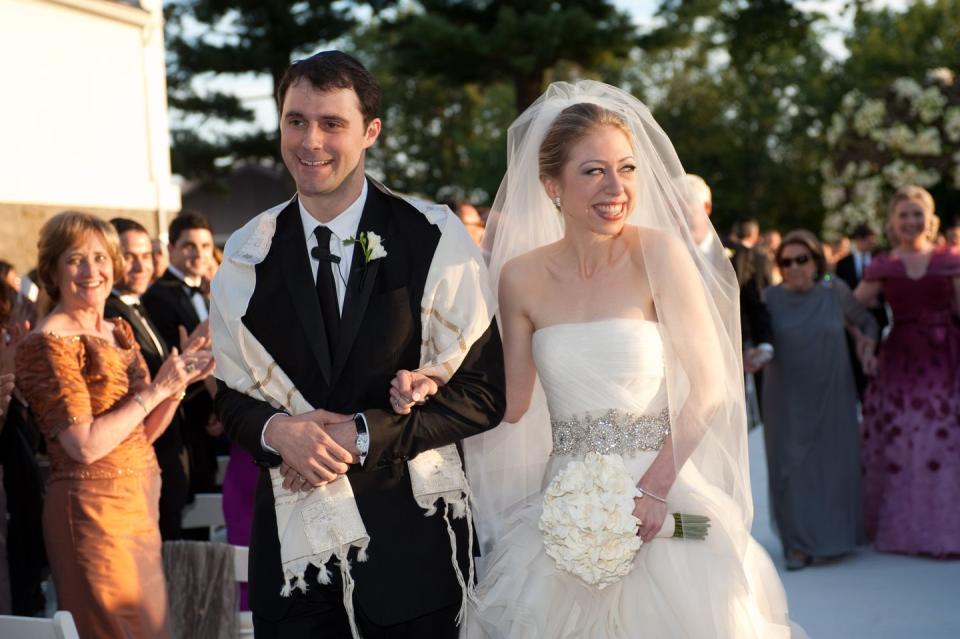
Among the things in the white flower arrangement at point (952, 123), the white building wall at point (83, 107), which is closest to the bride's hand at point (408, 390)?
the white building wall at point (83, 107)

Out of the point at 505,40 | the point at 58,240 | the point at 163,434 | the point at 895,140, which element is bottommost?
the point at 163,434

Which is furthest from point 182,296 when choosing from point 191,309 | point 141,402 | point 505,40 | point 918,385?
point 505,40

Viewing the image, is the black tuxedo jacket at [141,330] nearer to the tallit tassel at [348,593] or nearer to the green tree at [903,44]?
the tallit tassel at [348,593]

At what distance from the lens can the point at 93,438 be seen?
3.88 metres

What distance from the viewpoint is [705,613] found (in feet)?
10.1

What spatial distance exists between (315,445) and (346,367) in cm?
23

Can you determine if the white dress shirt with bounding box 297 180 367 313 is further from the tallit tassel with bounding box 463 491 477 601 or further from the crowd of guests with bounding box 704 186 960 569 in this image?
the crowd of guests with bounding box 704 186 960 569

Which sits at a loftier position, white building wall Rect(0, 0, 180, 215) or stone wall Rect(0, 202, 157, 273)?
white building wall Rect(0, 0, 180, 215)

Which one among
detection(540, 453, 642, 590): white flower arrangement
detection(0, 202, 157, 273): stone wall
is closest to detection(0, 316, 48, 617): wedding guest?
detection(540, 453, 642, 590): white flower arrangement

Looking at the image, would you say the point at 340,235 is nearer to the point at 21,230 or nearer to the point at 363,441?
the point at 363,441

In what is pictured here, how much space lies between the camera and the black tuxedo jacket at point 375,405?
8.92 feet

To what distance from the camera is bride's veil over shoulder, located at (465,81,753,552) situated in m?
3.22

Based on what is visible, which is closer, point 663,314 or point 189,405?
point 663,314

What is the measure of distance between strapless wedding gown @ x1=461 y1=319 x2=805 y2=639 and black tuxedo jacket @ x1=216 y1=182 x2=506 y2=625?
0.41 m
